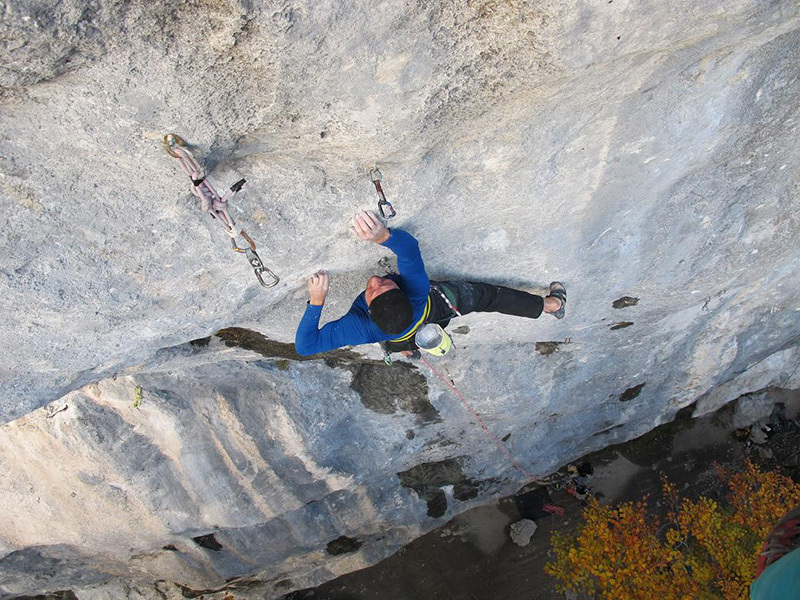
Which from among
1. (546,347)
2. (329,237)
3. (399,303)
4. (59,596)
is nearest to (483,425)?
(546,347)

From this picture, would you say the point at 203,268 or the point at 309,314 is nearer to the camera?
the point at 203,268

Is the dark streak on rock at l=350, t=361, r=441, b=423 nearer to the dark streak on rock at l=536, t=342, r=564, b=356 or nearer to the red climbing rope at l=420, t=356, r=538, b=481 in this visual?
the red climbing rope at l=420, t=356, r=538, b=481

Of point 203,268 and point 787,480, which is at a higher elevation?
point 203,268

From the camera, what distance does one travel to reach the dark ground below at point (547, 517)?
9.96 metres

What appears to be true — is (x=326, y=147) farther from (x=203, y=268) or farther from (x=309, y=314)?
(x=309, y=314)

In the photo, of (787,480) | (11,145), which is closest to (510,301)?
(11,145)

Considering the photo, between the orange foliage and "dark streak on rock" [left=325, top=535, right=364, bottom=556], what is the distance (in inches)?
147

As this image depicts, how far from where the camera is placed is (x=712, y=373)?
7.61 m

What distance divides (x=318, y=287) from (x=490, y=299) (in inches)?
61.8

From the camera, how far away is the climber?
11.6 ft

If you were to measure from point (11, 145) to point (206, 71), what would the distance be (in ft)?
2.90

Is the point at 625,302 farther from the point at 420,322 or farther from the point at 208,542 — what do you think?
the point at 208,542

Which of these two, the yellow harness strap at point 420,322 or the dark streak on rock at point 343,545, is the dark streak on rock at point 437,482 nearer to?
the dark streak on rock at point 343,545

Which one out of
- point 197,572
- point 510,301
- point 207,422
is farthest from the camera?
point 197,572
